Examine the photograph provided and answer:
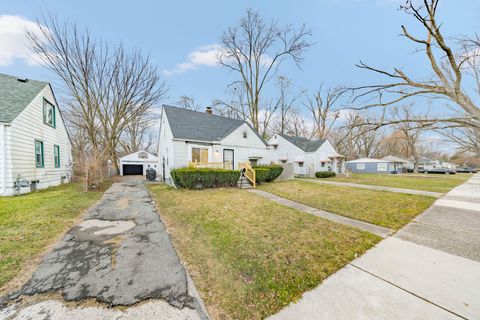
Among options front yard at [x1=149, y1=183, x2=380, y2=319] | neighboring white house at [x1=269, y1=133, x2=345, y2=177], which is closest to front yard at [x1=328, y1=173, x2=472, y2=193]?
neighboring white house at [x1=269, y1=133, x2=345, y2=177]

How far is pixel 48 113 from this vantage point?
11109 millimetres

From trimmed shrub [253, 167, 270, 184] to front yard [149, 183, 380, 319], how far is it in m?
7.44

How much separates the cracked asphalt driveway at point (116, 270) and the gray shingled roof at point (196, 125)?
8951 millimetres

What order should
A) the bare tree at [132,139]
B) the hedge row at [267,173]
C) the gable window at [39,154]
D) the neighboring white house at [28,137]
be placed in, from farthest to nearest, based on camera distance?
the bare tree at [132,139]
the hedge row at [267,173]
the gable window at [39,154]
the neighboring white house at [28,137]

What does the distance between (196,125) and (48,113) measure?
356 inches

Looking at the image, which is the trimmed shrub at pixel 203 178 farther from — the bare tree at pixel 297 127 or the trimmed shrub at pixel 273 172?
the bare tree at pixel 297 127

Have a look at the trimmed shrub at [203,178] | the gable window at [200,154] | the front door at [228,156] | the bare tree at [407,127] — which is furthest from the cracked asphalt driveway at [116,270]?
the front door at [228,156]

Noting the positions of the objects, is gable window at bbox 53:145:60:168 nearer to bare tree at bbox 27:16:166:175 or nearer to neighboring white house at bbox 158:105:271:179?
bare tree at bbox 27:16:166:175

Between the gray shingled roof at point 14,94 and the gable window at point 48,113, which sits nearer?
the gray shingled roof at point 14,94

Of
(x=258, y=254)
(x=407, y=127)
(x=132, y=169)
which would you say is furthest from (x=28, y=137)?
(x=132, y=169)

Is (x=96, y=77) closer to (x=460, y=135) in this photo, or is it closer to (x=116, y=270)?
(x=116, y=270)

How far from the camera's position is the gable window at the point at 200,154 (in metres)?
12.9

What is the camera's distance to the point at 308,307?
6.52ft

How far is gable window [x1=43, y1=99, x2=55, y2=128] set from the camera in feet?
34.8
